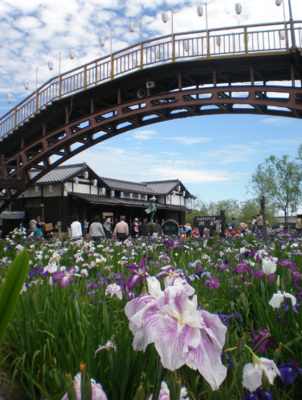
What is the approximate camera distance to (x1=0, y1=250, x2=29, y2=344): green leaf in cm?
77

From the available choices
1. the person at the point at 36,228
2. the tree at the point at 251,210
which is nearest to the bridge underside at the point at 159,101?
the person at the point at 36,228

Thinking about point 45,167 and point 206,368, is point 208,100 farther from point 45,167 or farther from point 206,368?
point 206,368

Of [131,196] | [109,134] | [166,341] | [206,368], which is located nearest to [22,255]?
[166,341]

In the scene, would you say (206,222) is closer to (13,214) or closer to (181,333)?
(181,333)

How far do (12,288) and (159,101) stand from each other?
63.2ft

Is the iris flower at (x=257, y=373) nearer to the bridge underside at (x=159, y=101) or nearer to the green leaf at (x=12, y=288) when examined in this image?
the green leaf at (x=12, y=288)

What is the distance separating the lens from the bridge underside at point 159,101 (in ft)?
49.5

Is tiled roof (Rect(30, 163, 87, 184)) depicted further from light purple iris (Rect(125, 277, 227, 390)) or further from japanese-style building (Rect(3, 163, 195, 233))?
light purple iris (Rect(125, 277, 227, 390))

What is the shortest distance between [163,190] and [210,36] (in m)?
Result: 30.4

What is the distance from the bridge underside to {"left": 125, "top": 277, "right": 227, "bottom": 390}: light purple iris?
15.4m

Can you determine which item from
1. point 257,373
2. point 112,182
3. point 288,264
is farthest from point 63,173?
point 257,373

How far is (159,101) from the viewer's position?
749 inches

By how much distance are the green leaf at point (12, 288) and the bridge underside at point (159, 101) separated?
15514 millimetres

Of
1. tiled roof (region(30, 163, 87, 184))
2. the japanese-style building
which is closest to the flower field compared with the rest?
the japanese-style building
